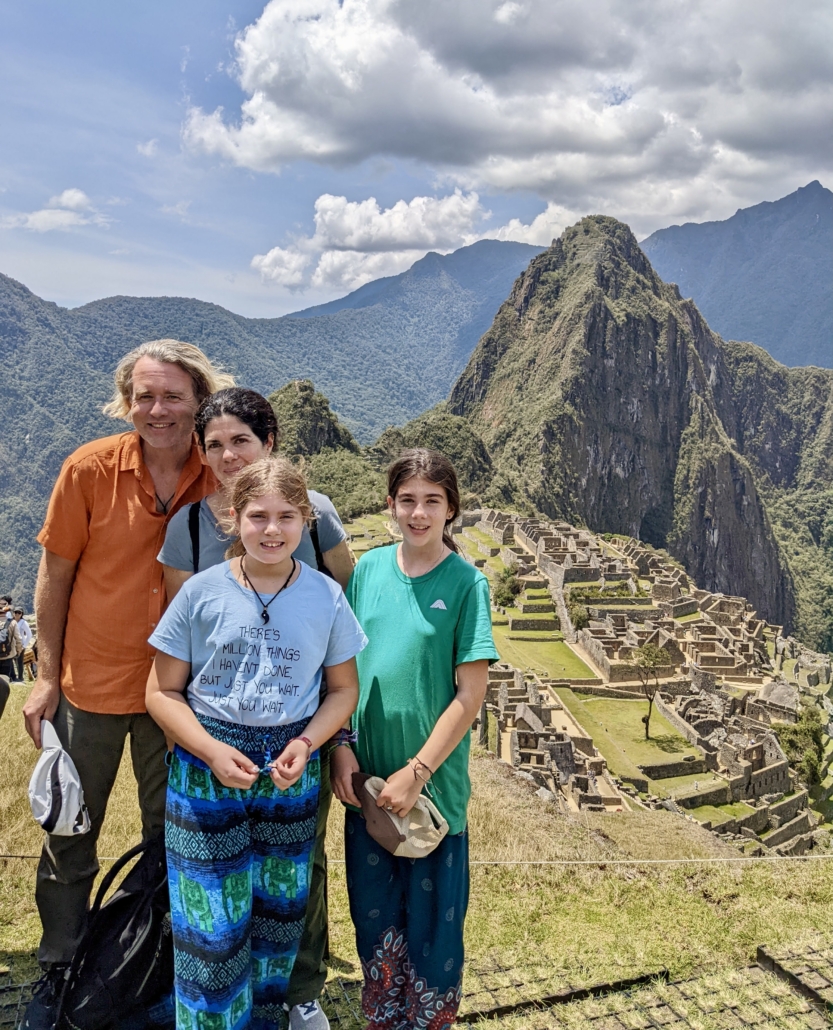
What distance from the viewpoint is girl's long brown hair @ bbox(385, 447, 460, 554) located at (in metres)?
2.50

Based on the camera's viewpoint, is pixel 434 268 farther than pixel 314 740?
Yes

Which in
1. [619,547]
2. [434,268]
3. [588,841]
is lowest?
[619,547]

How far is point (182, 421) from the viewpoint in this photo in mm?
2764

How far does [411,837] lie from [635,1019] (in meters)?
1.37

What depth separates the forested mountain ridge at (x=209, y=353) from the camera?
61.5 metres

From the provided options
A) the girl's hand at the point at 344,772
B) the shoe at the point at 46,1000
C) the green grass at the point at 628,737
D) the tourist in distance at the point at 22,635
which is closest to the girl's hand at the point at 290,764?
the girl's hand at the point at 344,772

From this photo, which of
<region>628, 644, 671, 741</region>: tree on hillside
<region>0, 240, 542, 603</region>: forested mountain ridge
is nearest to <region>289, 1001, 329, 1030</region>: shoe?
<region>628, 644, 671, 741</region>: tree on hillside

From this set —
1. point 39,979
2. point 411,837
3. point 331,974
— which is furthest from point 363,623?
point 39,979

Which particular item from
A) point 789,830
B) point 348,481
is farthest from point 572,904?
point 348,481

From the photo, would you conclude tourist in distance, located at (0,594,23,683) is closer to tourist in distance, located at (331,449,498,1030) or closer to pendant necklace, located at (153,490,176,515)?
pendant necklace, located at (153,490,176,515)

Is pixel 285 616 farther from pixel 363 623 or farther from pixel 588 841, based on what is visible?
pixel 588 841

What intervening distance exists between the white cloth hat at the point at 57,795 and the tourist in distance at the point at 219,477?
2.15 ft

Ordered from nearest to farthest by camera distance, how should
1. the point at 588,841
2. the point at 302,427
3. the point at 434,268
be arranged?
the point at 588,841 → the point at 302,427 → the point at 434,268

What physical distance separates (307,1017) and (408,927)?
1.51 ft
